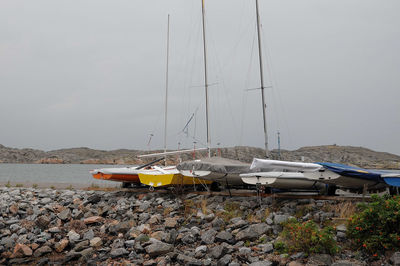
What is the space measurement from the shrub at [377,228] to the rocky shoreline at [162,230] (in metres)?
0.29

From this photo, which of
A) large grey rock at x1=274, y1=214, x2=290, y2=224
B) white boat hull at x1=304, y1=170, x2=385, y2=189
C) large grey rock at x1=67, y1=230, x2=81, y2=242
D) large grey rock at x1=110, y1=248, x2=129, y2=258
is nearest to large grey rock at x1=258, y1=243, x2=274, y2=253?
large grey rock at x1=274, y1=214, x2=290, y2=224

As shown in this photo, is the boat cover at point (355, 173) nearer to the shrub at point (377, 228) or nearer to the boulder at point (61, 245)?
the shrub at point (377, 228)

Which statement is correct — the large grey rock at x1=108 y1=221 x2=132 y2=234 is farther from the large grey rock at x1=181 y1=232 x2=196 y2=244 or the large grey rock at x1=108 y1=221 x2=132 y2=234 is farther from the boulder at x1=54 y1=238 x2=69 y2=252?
the large grey rock at x1=181 y1=232 x2=196 y2=244

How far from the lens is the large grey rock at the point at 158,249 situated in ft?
31.5

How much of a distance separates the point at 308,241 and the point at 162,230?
4879 mm

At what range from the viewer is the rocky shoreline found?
29.8 ft

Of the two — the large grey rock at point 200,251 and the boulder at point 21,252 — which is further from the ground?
the large grey rock at point 200,251

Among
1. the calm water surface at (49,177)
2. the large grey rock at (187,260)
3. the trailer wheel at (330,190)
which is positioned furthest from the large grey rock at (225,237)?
the calm water surface at (49,177)

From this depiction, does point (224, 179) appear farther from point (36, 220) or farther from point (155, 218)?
point (36, 220)

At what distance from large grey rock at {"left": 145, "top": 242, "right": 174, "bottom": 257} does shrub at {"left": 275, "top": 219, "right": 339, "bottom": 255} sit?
291 centimetres

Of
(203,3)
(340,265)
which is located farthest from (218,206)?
(203,3)

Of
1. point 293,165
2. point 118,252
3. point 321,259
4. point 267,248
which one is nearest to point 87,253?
point 118,252

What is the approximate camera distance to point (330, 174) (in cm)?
1155

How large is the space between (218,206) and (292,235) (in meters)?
4.54
